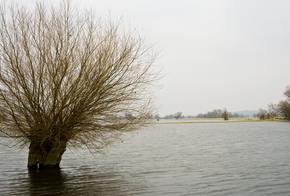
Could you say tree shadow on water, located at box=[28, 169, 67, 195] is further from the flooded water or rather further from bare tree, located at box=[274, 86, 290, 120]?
bare tree, located at box=[274, 86, 290, 120]

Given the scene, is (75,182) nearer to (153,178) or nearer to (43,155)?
(43,155)

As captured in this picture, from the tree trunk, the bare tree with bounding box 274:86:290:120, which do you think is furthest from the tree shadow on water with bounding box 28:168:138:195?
the bare tree with bounding box 274:86:290:120

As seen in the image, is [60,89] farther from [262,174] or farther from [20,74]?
[262,174]

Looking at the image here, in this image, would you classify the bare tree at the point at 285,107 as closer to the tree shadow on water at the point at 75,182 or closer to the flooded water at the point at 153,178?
the flooded water at the point at 153,178

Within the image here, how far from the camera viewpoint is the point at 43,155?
12.6 m

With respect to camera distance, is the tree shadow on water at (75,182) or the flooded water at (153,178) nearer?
the tree shadow on water at (75,182)

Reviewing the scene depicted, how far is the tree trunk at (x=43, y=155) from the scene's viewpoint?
12.4 m

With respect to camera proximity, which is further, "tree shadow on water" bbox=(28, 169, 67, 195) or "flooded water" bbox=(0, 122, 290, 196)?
"flooded water" bbox=(0, 122, 290, 196)

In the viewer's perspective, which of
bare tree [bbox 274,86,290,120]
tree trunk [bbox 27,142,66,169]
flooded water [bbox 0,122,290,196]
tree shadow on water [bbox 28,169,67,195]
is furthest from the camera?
bare tree [bbox 274,86,290,120]

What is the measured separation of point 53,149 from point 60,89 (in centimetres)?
302

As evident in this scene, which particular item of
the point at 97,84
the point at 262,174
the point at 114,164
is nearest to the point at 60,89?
the point at 97,84

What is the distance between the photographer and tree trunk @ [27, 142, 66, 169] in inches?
489

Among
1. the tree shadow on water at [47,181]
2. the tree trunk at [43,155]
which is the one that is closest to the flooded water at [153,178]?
the tree shadow on water at [47,181]

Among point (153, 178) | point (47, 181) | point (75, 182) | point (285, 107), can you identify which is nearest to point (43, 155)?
point (47, 181)
